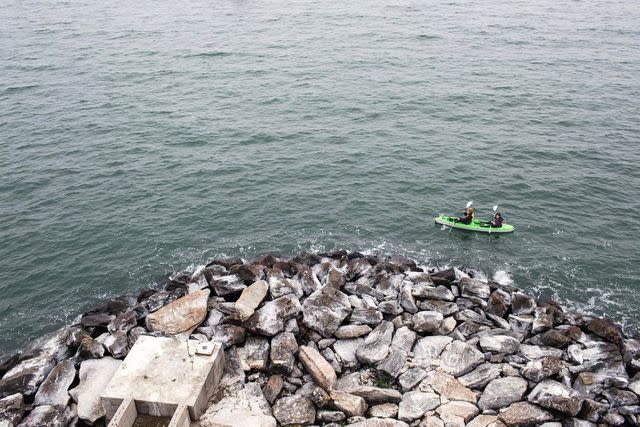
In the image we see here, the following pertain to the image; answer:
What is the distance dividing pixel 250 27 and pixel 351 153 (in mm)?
51344

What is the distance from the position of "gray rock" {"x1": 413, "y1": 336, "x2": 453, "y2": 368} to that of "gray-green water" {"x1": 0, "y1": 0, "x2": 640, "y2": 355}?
39.2 feet

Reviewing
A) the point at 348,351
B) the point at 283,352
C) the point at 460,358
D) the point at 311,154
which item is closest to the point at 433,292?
the point at 460,358

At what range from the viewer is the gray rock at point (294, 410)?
21.3 metres

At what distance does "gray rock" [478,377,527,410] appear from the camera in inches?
871

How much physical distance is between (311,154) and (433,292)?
948 inches

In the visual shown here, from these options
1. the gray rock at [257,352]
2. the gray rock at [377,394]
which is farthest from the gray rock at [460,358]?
the gray rock at [257,352]

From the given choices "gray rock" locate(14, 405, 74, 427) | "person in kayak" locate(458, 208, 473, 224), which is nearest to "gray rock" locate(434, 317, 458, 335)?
"person in kayak" locate(458, 208, 473, 224)

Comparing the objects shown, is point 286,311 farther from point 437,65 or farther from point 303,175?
point 437,65

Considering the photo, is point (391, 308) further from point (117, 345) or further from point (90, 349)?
point (90, 349)

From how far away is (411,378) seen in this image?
23.3m

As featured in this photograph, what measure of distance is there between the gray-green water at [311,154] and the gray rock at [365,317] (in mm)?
11475

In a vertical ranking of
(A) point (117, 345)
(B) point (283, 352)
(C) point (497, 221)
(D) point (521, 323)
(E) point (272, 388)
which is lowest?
(D) point (521, 323)

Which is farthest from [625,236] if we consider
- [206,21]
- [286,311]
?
[206,21]

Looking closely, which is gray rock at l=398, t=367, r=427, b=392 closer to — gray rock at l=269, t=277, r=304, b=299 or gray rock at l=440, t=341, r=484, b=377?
gray rock at l=440, t=341, r=484, b=377
